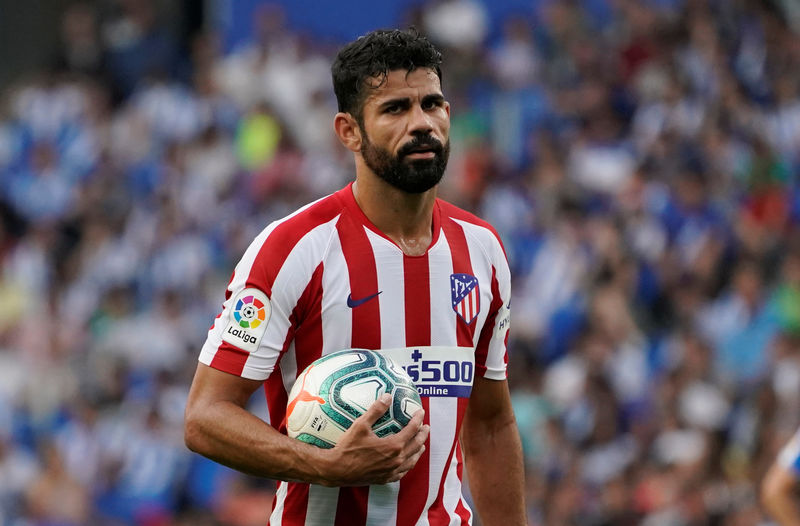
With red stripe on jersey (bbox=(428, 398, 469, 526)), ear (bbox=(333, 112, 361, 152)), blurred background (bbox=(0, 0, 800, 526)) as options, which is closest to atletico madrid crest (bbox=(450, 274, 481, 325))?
red stripe on jersey (bbox=(428, 398, 469, 526))

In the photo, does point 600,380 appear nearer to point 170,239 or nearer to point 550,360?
point 550,360

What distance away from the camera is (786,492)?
540cm

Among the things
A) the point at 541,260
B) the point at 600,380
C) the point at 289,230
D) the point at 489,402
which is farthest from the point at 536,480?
the point at 289,230

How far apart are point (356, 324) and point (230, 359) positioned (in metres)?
0.37

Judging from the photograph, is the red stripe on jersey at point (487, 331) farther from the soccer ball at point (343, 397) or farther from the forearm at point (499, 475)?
the soccer ball at point (343, 397)

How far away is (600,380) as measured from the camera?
29.3 feet

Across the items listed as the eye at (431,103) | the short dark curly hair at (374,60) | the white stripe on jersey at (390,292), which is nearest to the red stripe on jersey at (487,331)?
the white stripe on jersey at (390,292)

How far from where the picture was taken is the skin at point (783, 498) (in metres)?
5.37

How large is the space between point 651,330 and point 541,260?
1.13 m

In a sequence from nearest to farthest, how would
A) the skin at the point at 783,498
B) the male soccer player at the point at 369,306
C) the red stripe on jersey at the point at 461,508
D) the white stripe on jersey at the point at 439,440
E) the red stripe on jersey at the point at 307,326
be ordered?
the male soccer player at the point at 369,306 < the red stripe on jersey at the point at 307,326 < the white stripe on jersey at the point at 439,440 < the red stripe on jersey at the point at 461,508 < the skin at the point at 783,498

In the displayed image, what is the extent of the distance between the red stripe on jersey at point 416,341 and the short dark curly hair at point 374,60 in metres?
0.49

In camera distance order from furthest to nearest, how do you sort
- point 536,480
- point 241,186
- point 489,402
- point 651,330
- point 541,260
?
1. point 241,186
2. point 541,260
3. point 651,330
4. point 536,480
5. point 489,402

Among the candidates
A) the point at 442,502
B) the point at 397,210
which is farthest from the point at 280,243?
the point at 442,502

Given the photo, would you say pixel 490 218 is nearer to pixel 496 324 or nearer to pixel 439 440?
pixel 496 324
